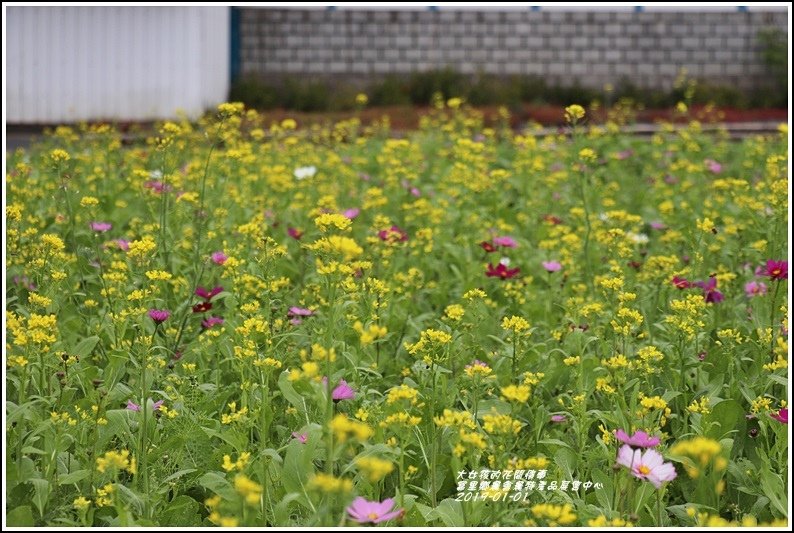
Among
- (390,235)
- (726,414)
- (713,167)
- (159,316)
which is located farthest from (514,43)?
(726,414)

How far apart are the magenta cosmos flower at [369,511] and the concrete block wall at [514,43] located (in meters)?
12.7

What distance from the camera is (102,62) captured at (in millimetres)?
11102

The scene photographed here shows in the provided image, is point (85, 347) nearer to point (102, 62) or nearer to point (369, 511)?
point (369, 511)

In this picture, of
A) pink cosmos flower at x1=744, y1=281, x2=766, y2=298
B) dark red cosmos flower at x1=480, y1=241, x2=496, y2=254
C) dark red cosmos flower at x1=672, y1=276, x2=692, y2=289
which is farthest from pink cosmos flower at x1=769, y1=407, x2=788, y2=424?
dark red cosmos flower at x1=480, y1=241, x2=496, y2=254

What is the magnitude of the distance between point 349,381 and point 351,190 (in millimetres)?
2925

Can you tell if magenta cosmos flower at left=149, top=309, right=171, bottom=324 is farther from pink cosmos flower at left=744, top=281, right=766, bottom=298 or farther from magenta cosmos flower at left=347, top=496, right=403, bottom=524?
pink cosmos flower at left=744, top=281, right=766, bottom=298

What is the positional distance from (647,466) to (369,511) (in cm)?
60

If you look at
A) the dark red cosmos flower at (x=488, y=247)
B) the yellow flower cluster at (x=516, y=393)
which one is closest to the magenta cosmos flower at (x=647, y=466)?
the yellow flower cluster at (x=516, y=393)

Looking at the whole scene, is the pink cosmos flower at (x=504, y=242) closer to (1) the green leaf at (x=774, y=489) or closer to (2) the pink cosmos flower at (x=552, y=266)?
(2) the pink cosmos flower at (x=552, y=266)

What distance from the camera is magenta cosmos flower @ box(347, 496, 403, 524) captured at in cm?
182

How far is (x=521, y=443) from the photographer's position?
258 centimetres

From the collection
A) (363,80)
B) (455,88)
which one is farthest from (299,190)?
(363,80)

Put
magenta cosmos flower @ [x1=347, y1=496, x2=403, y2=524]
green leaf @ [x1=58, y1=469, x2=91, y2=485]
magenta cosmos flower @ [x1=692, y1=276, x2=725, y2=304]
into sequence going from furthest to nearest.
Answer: magenta cosmos flower @ [x1=692, y1=276, x2=725, y2=304] → green leaf @ [x1=58, y1=469, x2=91, y2=485] → magenta cosmos flower @ [x1=347, y1=496, x2=403, y2=524]

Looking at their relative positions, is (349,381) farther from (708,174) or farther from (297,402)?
(708,174)
